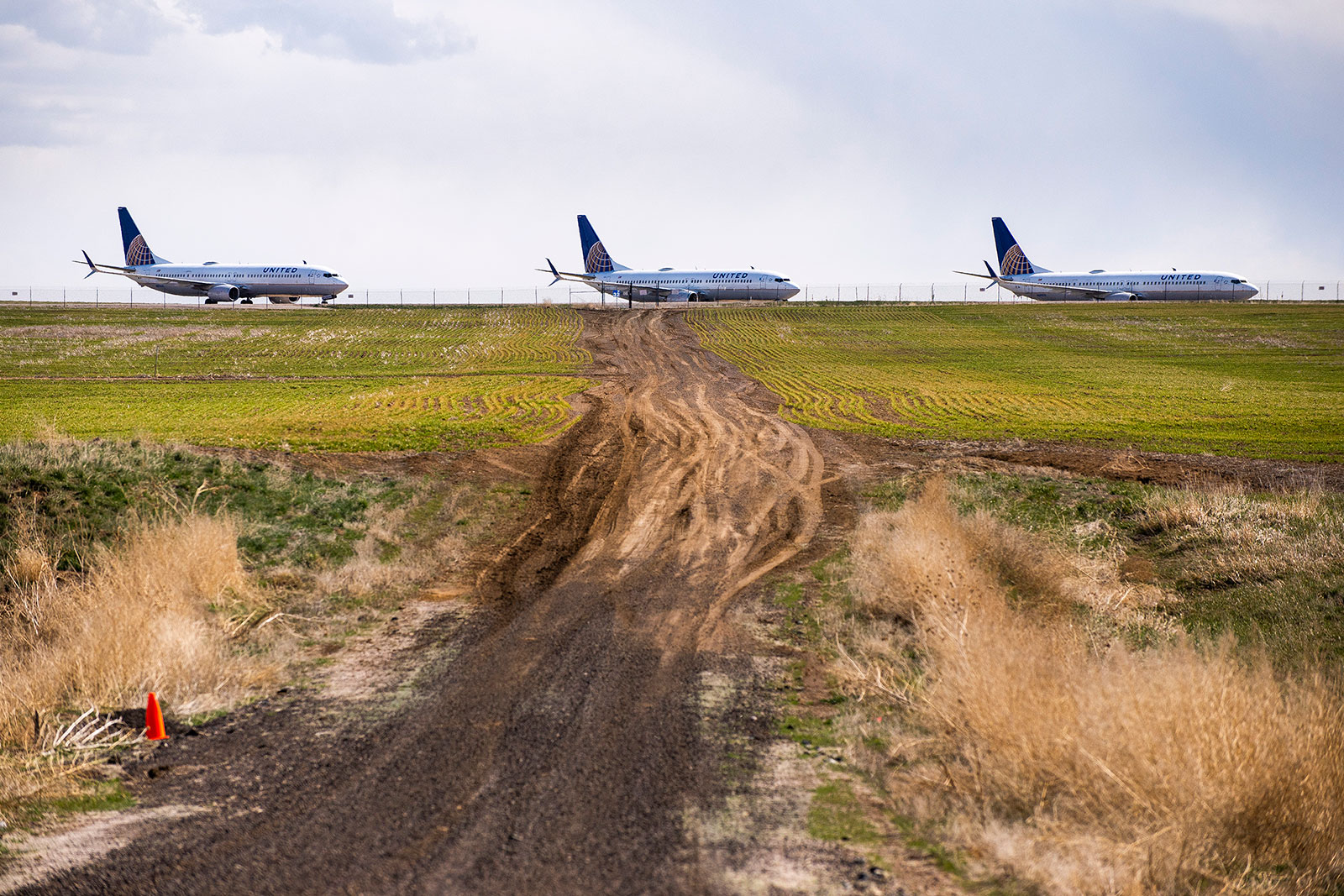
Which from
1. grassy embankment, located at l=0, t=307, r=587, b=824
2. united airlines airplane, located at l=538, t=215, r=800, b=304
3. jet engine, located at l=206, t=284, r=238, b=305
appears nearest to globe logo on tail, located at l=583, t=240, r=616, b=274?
united airlines airplane, located at l=538, t=215, r=800, b=304

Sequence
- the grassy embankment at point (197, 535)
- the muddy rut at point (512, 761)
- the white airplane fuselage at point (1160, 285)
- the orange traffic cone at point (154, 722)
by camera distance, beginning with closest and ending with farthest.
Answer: the muddy rut at point (512, 761) → the orange traffic cone at point (154, 722) → the grassy embankment at point (197, 535) → the white airplane fuselage at point (1160, 285)

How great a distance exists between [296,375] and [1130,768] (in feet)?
150

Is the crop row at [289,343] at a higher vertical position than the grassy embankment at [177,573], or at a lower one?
higher

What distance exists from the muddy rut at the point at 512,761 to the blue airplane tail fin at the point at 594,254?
75835 mm

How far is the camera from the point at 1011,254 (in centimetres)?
9231

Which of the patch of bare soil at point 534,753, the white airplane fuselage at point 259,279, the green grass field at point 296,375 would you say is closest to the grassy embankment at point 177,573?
the patch of bare soil at point 534,753

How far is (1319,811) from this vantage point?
285 inches

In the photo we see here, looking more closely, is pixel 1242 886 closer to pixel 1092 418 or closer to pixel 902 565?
pixel 902 565

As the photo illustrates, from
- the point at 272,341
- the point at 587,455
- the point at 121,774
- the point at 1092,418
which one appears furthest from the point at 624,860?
the point at 272,341

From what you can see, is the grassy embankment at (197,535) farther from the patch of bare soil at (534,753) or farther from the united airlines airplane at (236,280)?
the united airlines airplane at (236,280)

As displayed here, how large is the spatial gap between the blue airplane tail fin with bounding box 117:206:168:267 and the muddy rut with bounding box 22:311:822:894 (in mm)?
88078

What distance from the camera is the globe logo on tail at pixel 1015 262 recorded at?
92000 millimetres

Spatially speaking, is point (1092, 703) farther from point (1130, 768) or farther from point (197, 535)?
point (197, 535)

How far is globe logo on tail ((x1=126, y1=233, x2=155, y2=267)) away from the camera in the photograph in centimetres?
8962
